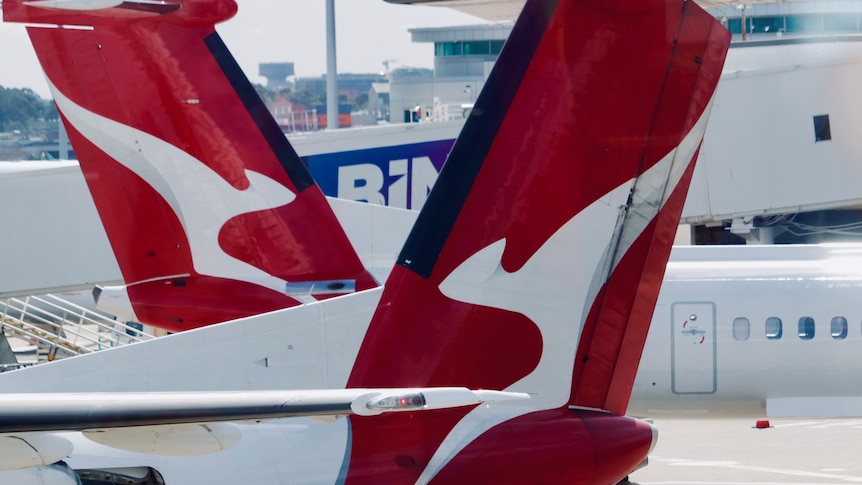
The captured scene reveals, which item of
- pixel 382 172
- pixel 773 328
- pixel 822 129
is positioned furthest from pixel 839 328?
pixel 382 172

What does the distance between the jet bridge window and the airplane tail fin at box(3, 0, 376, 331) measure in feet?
31.7

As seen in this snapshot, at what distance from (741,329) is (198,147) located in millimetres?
5828

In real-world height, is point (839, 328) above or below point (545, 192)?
below

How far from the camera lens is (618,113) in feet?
18.5

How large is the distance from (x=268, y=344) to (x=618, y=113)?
214 cm

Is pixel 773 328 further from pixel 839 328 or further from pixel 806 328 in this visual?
pixel 839 328

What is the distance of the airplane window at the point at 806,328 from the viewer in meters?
11.3

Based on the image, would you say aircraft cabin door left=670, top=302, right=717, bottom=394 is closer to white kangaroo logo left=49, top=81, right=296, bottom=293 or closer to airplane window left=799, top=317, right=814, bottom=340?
airplane window left=799, top=317, right=814, bottom=340

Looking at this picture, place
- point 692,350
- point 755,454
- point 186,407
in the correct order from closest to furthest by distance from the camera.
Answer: point 186,407 < point 692,350 < point 755,454

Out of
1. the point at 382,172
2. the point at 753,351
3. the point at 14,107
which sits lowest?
the point at 753,351

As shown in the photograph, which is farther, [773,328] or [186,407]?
[773,328]

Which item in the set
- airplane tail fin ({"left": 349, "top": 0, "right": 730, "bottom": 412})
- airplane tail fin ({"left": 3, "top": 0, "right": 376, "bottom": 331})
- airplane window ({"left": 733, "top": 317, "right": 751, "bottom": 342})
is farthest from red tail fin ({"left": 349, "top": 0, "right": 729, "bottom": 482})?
airplane window ({"left": 733, "top": 317, "right": 751, "bottom": 342})

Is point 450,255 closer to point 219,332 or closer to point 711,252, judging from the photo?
point 219,332

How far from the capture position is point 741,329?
37.2 ft
